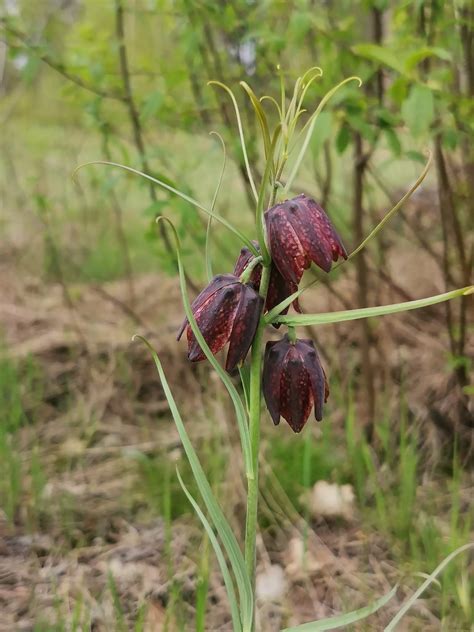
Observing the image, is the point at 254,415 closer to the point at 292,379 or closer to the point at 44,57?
the point at 292,379

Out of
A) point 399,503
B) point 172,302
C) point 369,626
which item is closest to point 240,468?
point 399,503

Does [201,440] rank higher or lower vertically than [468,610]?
higher

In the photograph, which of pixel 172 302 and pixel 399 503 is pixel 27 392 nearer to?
pixel 172 302

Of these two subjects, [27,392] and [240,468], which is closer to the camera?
[240,468]

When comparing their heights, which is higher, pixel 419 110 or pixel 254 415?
pixel 419 110

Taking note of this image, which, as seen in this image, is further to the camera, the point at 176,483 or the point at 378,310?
the point at 176,483

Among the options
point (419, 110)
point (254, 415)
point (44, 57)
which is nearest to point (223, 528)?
point (254, 415)
